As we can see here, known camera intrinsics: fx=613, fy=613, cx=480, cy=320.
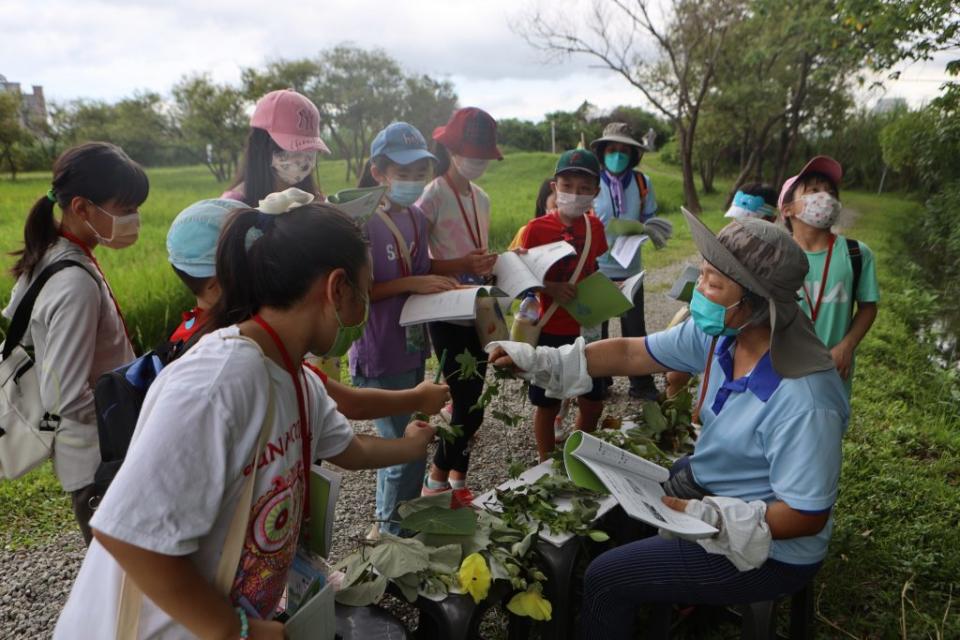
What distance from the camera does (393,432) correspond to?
2.56m

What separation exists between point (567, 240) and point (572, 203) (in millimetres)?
201

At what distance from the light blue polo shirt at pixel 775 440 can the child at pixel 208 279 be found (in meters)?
0.85

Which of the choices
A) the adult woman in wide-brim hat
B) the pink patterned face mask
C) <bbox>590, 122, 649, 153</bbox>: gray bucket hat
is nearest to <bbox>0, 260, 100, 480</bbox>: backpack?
the adult woman in wide-brim hat

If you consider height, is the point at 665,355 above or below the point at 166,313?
above

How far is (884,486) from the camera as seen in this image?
3414 mm

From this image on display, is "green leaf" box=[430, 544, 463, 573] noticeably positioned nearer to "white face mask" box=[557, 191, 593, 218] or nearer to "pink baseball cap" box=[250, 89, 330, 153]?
"pink baseball cap" box=[250, 89, 330, 153]

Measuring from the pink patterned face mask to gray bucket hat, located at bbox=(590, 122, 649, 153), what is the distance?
168 centimetres

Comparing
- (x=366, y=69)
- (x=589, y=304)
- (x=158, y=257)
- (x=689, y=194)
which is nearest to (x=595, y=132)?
(x=366, y=69)

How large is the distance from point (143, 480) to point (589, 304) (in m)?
2.39

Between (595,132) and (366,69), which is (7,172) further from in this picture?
(595,132)

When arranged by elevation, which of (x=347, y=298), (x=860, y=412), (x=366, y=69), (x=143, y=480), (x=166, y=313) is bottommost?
(x=860, y=412)

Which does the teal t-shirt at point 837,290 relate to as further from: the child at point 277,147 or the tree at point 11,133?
the tree at point 11,133

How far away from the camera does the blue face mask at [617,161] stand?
4.43 m

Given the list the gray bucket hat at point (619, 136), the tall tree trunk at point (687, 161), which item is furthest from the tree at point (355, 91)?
the gray bucket hat at point (619, 136)
